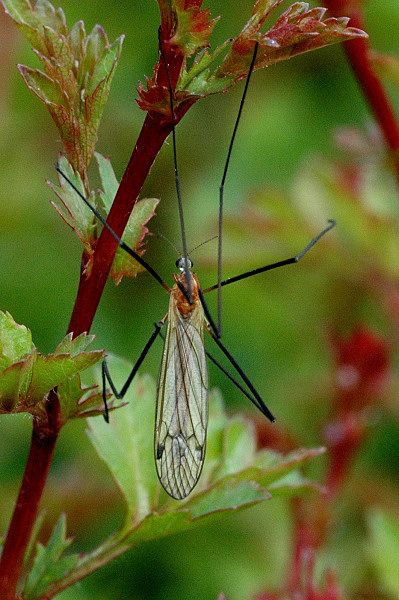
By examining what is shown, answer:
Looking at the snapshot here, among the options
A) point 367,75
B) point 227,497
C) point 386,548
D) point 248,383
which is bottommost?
point 386,548

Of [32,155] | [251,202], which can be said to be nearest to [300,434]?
[251,202]

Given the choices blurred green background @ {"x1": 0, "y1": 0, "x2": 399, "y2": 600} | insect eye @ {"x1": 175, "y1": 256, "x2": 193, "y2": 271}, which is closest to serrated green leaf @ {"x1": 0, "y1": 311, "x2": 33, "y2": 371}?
insect eye @ {"x1": 175, "y1": 256, "x2": 193, "y2": 271}

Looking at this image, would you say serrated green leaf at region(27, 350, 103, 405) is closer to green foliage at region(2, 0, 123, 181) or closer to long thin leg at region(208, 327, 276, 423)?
green foliage at region(2, 0, 123, 181)

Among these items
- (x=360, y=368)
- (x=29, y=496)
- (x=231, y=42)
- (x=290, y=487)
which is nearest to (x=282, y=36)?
(x=231, y=42)

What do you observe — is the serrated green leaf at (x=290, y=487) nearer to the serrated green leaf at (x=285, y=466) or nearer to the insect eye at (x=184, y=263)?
the serrated green leaf at (x=285, y=466)

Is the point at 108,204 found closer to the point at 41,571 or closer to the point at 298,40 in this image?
the point at 298,40

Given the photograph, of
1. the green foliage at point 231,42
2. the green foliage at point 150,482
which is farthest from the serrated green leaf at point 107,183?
the green foliage at point 150,482

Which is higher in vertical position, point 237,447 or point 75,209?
point 75,209

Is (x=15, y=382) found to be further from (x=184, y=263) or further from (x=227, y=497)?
(x=184, y=263)
